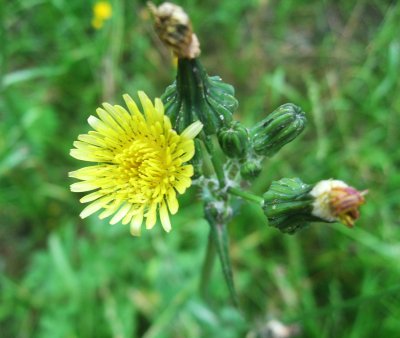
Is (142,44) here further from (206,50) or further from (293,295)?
(293,295)

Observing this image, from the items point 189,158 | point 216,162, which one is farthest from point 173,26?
point 216,162

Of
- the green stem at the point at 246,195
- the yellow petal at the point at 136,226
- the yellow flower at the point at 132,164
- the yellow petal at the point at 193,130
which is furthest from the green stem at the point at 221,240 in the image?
the yellow petal at the point at 193,130

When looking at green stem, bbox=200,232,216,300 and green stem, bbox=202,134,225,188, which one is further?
green stem, bbox=200,232,216,300

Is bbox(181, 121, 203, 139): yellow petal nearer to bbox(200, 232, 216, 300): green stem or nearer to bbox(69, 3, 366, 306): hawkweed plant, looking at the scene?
bbox(69, 3, 366, 306): hawkweed plant

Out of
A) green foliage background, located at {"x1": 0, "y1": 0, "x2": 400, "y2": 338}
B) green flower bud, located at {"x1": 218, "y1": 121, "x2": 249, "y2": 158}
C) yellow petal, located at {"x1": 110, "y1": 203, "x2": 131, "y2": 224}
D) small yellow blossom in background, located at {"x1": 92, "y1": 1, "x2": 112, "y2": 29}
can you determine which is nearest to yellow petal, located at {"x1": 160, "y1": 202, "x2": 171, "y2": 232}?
yellow petal, located at {"x1": 110, "y1": 203, "x2": 131, "y2": 224}

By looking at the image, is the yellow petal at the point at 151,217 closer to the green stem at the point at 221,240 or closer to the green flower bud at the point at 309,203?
the green stem at the point at 221,240

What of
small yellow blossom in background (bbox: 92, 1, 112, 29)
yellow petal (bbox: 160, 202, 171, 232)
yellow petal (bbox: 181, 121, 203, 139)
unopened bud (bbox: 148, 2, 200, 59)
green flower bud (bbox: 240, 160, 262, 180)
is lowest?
yellow petal (bbox: 160, 202, 171, 232)
